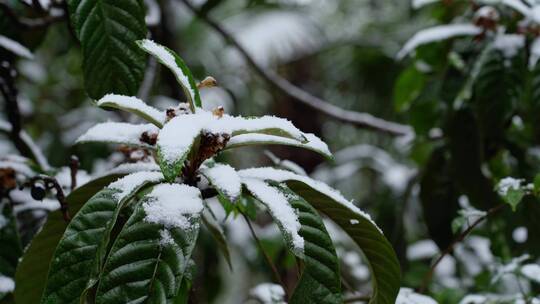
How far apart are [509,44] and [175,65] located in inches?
33.0

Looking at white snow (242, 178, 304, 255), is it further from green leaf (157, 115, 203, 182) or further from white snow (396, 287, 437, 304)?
white snow (396, 287, 437, 304)

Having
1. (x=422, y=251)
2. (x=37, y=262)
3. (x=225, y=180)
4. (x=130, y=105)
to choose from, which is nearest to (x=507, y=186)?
(x=225, y=180)

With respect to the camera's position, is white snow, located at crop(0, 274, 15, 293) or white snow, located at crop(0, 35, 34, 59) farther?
white snow, located at crop(0, 35, 34, 59)

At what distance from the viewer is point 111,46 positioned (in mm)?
816

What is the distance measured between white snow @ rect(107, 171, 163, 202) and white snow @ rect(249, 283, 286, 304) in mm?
349

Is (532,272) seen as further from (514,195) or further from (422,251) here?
(422,251)

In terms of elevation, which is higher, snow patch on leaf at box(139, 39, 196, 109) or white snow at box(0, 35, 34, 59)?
snow patch on leaf at box(139, 39, 196, 109)

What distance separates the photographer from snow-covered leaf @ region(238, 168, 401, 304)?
2.35 ft

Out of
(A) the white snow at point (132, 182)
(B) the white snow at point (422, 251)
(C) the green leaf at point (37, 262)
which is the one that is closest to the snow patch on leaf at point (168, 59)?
(A) the white snow at point (132, 182)

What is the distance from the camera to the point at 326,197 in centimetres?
74

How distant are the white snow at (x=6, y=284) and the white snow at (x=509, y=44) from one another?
1012 mm

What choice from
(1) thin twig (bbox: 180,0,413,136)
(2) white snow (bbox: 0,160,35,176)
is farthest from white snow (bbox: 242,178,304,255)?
(1) thin twig (bbox: 180,0,413,136)

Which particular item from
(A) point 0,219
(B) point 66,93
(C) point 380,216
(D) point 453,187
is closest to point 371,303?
(A) point 0,219

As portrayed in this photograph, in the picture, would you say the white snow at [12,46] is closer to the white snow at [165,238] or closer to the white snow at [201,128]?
the white snow at [201,128]
